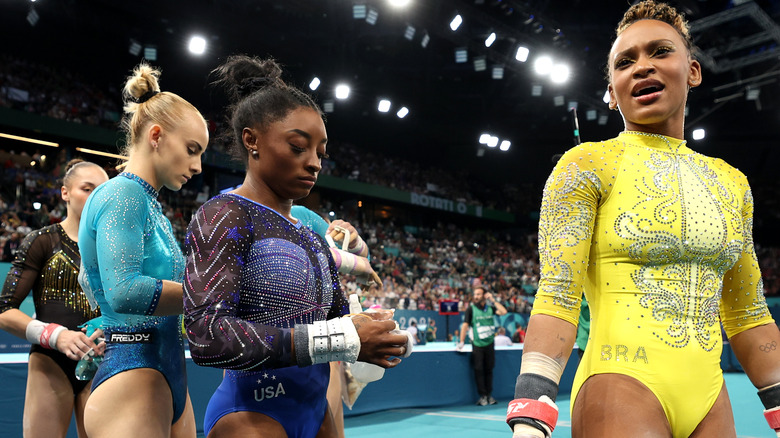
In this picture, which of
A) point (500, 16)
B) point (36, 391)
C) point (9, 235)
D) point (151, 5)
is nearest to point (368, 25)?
point (500, 16)

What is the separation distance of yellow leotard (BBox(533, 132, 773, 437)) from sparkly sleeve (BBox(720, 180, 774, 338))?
10cm

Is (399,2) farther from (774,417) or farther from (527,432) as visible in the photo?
(527,432)

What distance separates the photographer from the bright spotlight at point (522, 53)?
48.7ft

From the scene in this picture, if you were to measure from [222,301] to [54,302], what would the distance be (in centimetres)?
214

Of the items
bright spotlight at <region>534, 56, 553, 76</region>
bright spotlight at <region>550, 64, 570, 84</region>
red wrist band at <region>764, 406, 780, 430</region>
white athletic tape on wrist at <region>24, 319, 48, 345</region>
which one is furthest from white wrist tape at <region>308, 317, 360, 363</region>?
bright spotlight at <region>550, 64, 570, 84</region>

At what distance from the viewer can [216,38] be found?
52.6ft

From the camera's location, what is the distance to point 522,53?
15.0 meters

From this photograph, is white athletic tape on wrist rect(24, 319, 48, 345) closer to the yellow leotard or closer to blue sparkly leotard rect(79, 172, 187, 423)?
blue sparkly leotard rect(79, 172, 187, 423)

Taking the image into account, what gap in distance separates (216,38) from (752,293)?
16.1 meters

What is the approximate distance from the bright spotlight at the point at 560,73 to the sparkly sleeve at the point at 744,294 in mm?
14391

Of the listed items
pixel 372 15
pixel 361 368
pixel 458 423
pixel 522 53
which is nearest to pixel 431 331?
pixel 458 423

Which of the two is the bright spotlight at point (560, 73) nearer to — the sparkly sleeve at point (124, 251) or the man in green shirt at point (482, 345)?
the man in green shirt at point (482, 345)

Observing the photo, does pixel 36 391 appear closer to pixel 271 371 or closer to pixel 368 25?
pixel 271 371

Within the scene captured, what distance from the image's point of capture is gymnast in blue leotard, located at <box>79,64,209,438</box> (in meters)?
1.82
